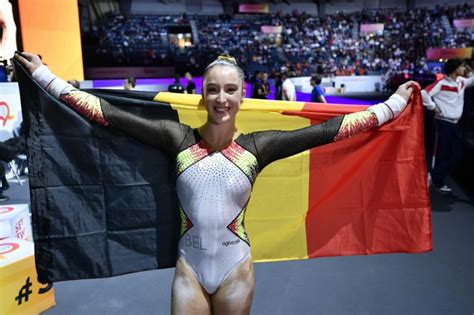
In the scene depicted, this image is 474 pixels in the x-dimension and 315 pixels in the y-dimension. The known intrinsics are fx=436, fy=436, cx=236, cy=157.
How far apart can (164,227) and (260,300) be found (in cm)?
119

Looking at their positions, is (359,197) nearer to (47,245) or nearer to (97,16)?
(47,245)

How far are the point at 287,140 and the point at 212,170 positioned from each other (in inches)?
15.5

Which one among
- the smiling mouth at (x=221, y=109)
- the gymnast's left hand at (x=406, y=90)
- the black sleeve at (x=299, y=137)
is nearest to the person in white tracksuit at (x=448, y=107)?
the gymnast's left hand at (x=406, y=90)

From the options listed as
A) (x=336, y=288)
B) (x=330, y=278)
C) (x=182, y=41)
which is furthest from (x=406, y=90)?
(x=182, y=41)

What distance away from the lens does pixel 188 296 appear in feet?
5.99

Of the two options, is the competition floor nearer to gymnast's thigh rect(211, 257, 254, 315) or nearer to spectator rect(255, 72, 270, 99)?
gymnast's thigh rect(211, 257, 254, 315)

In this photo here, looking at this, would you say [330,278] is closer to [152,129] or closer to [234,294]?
[234,294]

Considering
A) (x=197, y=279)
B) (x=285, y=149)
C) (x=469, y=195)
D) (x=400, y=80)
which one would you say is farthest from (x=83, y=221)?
(x=400, y=80)

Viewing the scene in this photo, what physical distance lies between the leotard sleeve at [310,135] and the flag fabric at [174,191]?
155 millimetres

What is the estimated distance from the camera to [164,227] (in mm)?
2379

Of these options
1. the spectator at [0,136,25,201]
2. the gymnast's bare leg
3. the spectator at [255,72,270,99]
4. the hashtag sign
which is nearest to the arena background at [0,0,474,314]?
the hashtag sign

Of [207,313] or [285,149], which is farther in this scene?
[285,149]

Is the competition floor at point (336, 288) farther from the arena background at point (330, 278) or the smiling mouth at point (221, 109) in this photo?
the smiling mouth at point (221, 109)

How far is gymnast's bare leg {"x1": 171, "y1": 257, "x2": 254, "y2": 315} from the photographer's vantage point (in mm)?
1822
